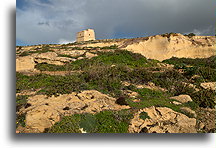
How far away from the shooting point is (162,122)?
509 cm

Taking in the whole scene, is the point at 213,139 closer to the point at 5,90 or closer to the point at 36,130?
the point at 36,130

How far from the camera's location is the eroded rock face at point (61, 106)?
506 cm

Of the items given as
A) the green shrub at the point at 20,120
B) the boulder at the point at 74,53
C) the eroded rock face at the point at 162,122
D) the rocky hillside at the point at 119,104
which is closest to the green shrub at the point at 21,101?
the rocky hillside at the point at 119,104

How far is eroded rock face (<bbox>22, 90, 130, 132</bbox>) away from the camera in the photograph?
5062mm

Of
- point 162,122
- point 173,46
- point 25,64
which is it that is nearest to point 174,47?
point 173,46

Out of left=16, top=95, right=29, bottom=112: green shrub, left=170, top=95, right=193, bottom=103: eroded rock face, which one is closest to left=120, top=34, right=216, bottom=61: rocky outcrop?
left=170, top=95, right=193, bottom=103: eroded rock face

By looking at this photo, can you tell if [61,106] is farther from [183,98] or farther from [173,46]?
[173,46]

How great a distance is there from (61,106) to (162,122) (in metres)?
3.59

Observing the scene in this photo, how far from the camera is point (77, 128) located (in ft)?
15.4

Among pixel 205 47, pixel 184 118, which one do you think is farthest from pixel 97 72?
pixel 205 47

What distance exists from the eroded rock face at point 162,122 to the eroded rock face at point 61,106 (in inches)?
35.4

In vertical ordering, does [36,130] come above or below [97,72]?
below

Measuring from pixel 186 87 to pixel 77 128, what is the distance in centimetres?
558

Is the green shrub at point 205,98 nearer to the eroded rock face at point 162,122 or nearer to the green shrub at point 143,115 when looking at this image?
the eroded rock face at point 162,122
